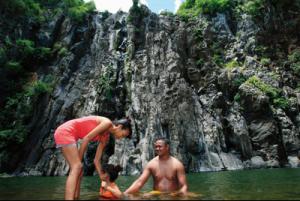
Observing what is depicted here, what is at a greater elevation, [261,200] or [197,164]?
[197,164]

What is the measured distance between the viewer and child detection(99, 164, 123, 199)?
796 cm

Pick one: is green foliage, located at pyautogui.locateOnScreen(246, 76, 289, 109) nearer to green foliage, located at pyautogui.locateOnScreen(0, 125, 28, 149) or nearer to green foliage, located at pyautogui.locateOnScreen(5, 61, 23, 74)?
green foliage, located at pyautogui.locateOnScreen(0, 125, 28, 149)

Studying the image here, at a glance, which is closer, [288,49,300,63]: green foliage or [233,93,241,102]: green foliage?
[233,93,241,102]: green foliage

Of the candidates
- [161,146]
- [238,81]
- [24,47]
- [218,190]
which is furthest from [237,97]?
[161,146]

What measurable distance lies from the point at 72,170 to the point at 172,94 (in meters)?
28.1

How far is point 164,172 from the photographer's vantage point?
8086mm

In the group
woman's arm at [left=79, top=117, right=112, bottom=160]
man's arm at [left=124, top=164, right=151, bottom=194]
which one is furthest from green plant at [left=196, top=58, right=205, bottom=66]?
woman's arm at [left=79, top=117, right=112, bottom=160]

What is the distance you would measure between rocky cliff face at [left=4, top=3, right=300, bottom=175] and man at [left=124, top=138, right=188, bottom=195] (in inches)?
882

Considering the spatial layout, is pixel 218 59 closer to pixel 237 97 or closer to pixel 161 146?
pixel 237 97

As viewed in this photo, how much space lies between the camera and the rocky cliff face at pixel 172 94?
3253cm

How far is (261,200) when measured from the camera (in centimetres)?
669

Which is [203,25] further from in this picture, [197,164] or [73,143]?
[73,143]

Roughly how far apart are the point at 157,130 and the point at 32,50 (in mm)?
19050

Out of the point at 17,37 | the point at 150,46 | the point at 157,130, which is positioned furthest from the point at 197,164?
the point at 17,37
